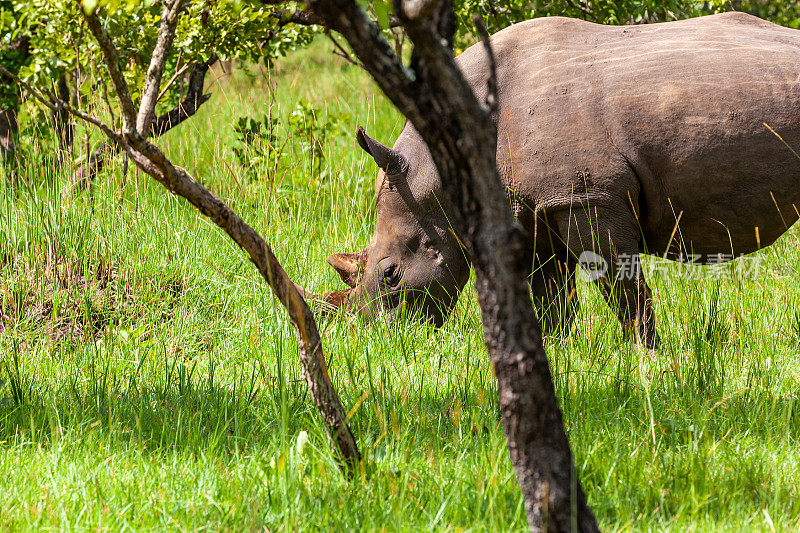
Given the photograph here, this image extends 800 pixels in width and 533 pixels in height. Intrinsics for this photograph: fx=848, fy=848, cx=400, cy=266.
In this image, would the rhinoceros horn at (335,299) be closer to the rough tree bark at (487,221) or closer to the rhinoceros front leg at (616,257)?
the rhinoceros front leg at (616,257)

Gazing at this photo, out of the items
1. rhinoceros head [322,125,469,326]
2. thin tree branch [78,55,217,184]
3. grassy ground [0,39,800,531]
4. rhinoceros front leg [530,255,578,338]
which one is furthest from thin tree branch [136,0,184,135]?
thin tree branch [78,55,217,184]

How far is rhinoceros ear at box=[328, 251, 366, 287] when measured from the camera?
15.8 ft

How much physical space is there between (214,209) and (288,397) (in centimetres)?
114

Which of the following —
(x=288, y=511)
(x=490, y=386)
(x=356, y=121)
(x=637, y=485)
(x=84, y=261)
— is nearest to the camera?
(x=288, y=511)

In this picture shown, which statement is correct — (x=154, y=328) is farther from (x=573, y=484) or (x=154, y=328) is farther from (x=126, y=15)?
(x=573, y=484)

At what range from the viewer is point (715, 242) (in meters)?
4.25

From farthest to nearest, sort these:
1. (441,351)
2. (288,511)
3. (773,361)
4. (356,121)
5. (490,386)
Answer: (356,121) < (441,351) < (773,361) < (490,386) < (288,511)

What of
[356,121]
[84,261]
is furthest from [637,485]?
Answer: [356,121]

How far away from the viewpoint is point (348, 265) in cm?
483

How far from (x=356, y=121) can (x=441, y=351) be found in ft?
16.5

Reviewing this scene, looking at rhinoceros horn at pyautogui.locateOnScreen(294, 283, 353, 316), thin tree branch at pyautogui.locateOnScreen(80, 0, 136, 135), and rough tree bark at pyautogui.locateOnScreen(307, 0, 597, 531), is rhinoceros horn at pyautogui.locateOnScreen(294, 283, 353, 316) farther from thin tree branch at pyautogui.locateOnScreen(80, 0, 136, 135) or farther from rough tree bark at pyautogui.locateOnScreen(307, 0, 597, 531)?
rough tree bark at pyautogui.locateOnScreen(307, 0, 597, 531)

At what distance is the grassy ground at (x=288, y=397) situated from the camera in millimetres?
2377

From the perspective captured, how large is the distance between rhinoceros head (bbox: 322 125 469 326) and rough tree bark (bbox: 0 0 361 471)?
196cm

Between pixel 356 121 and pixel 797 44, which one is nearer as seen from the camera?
pixel 797 44
